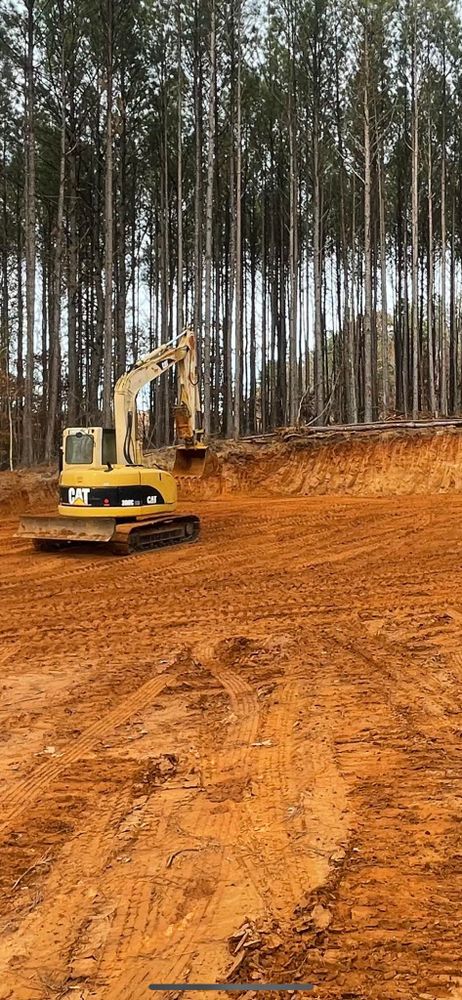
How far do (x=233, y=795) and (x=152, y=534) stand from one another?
29.1 ft

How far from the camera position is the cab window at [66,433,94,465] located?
12078mm

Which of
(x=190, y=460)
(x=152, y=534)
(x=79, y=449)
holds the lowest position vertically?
(x=152, y=534)

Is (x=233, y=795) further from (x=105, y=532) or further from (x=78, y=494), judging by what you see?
(x=78, y=494)

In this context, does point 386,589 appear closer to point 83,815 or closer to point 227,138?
point 83,815

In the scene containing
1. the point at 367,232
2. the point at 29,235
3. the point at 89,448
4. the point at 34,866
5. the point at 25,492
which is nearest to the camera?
the point at 34,866

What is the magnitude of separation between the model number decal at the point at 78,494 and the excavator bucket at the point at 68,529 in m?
0.30

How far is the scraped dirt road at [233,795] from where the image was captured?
241 cm

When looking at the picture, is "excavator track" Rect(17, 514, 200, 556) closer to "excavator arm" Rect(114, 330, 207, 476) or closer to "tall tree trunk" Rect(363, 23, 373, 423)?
"excavator arm" Rect(114, 330, 207, 476)

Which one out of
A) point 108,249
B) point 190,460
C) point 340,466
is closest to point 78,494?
point 190,460

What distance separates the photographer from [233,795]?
142 inches

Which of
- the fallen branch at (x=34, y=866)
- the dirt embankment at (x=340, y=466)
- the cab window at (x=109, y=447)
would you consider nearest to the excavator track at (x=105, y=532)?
the cab window at (x=109, y=447)

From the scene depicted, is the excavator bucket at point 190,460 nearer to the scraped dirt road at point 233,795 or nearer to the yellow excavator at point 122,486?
the yellow excavator at point 122,486

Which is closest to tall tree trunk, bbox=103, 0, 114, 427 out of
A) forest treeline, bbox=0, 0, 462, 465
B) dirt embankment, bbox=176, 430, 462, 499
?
forest treeline, bbox=0, 0, 462, 465

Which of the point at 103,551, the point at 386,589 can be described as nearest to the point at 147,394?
the point at 103,551
